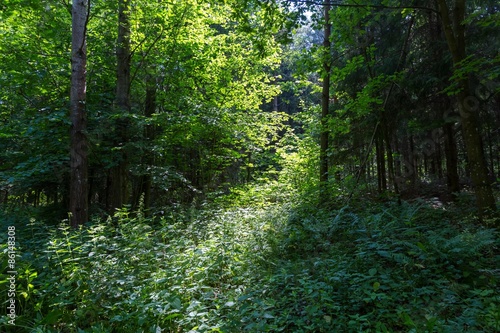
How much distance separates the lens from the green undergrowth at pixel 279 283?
2979 millimetres

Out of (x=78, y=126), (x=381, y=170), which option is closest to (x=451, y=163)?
(x=381, y=170)

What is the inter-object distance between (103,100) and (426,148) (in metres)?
13.5

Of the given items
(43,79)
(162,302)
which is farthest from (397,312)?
(43,79)

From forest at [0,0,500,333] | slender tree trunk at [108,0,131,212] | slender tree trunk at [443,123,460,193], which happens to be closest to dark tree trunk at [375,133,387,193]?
forest at [0,0,500,333]

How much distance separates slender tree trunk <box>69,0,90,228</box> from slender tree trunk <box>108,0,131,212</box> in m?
1.29

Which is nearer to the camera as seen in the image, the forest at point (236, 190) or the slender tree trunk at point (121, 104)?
the forest at point (236, 190)

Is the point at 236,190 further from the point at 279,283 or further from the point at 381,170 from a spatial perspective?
the point at 279,283

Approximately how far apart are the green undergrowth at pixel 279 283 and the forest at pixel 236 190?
0.09 ft

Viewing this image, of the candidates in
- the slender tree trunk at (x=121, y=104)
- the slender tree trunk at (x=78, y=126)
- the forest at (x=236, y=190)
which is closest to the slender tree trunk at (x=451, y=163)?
the forest at (x=236, y=190)

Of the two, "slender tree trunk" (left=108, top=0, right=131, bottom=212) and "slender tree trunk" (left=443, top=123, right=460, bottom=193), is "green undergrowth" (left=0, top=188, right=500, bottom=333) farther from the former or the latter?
"slender tree trunk" (left=443, top=123, right=460, bottom=193)

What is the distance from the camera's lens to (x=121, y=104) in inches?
332

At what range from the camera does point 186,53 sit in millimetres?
9727

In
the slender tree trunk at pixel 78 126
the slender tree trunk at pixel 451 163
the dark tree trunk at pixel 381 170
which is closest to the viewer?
the slender tree trunk at pixel 78 126

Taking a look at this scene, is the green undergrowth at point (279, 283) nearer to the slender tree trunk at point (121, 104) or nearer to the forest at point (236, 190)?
the forest at point (236, 190)
